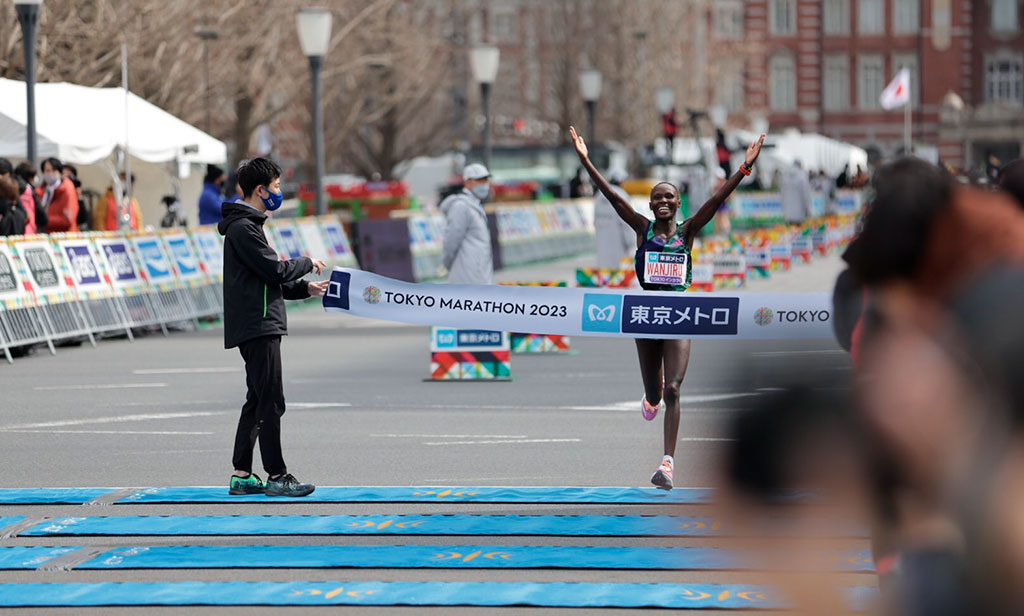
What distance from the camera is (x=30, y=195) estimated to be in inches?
784

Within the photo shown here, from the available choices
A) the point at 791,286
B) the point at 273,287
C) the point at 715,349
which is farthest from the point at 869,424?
the point at 791,286

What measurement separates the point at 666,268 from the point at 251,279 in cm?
231

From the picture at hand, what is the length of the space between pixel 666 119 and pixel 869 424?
39.9 metres

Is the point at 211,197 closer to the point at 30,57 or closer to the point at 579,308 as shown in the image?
the point at 30,57

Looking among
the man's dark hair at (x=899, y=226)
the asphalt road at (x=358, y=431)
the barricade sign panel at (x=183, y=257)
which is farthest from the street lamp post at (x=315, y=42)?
the man's dark hair at (x=899, y=226)

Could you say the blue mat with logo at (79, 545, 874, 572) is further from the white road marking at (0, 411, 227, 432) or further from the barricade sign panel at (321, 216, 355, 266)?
the barricade sign panel at (321, 216, 355, 266)

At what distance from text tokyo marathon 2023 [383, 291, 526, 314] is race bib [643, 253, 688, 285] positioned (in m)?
0.81

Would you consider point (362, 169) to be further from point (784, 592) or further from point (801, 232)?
point (784, 592)

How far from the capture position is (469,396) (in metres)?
14.7

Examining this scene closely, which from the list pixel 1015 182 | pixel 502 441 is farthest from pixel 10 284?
pixel 1015 182

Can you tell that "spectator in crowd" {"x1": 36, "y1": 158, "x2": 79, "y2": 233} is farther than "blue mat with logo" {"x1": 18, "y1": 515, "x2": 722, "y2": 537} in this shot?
Yes

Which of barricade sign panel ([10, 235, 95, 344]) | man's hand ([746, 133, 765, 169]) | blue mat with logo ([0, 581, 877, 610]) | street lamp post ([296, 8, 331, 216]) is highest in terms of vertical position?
street lamp post ([296, 8, 331, 216])

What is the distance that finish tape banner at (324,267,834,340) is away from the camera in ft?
32.5

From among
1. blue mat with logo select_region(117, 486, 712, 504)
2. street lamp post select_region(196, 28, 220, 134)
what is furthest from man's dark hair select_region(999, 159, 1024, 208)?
street lamp post select_region(196, 28, 220, 134)
